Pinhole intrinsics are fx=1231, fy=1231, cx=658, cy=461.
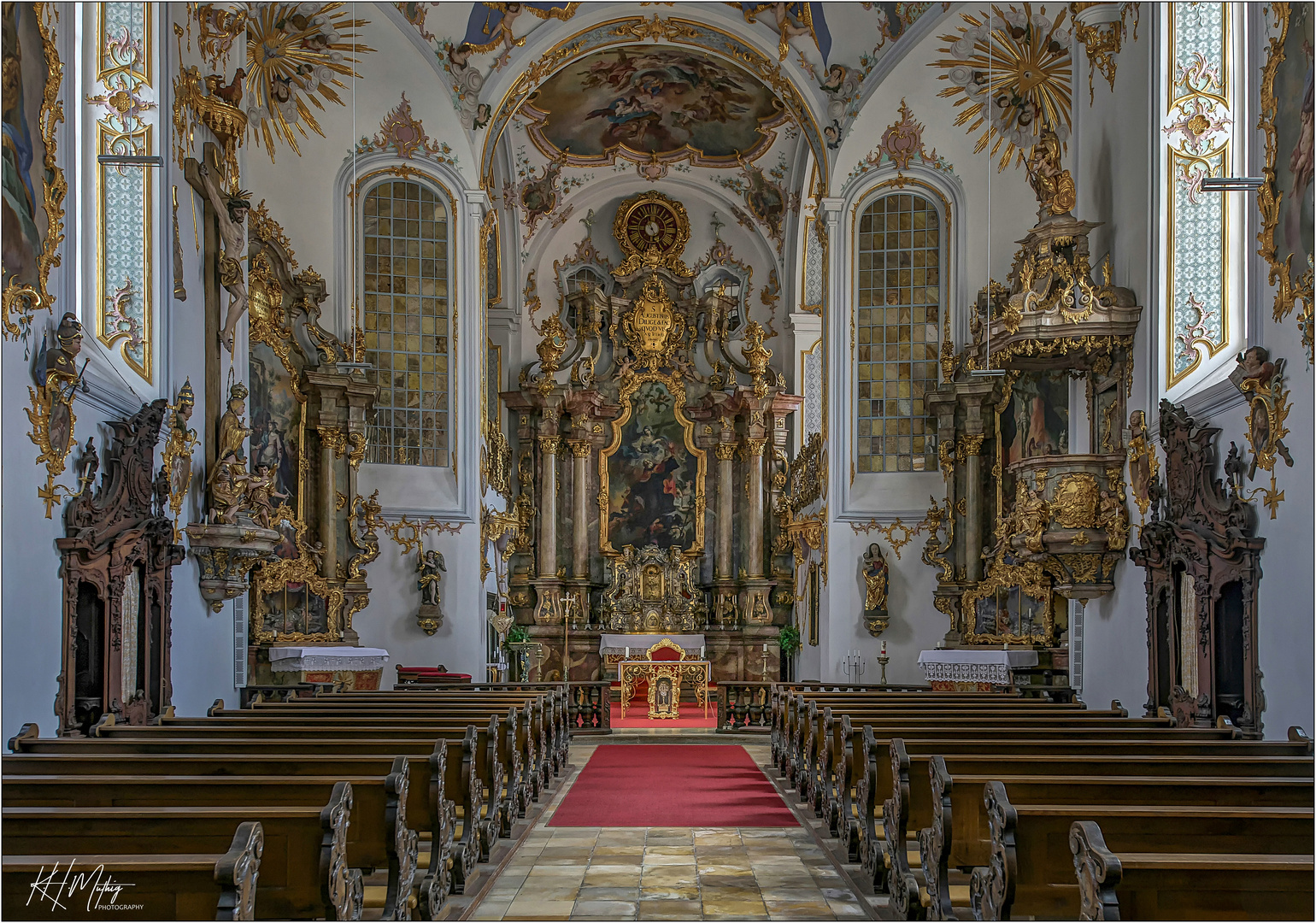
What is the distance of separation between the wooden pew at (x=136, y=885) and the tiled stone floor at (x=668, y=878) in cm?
280

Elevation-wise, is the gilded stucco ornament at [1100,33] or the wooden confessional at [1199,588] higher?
the gilded stucco ornament at [1100,33]

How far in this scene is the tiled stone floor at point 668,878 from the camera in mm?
6512

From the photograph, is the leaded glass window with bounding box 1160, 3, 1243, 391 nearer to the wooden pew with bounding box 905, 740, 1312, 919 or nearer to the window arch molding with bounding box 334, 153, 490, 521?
the wooden pew with bounding box 905, 740, 1312, 919

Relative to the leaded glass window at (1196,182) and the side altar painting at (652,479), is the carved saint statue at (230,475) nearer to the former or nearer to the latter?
the leaded glass window at (1196,182)

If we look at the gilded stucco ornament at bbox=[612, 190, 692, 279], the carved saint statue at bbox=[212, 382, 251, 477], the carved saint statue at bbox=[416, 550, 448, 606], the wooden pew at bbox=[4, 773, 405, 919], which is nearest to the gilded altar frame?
the gilded stucco ornament at bbox=[612, 190, 692, 279]

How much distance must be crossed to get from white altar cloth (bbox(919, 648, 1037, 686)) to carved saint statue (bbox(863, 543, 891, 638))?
2133mm

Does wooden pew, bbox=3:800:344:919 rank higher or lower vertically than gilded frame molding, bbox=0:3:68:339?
lower

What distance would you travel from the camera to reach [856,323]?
19312 millimetres

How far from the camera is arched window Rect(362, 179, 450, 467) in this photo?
19.2 m

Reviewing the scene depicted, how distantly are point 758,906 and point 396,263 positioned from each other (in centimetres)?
1461

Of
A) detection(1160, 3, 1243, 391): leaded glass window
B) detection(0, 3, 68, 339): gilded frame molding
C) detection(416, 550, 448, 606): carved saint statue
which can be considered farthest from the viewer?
detection(416, 550, 448, 606): carved saint statue

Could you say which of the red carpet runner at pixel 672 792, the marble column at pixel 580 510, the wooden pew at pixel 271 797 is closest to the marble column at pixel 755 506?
the marble column at pixel 580 510

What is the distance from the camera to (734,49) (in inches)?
765

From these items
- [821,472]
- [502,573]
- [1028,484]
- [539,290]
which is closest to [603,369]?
[539,290]
